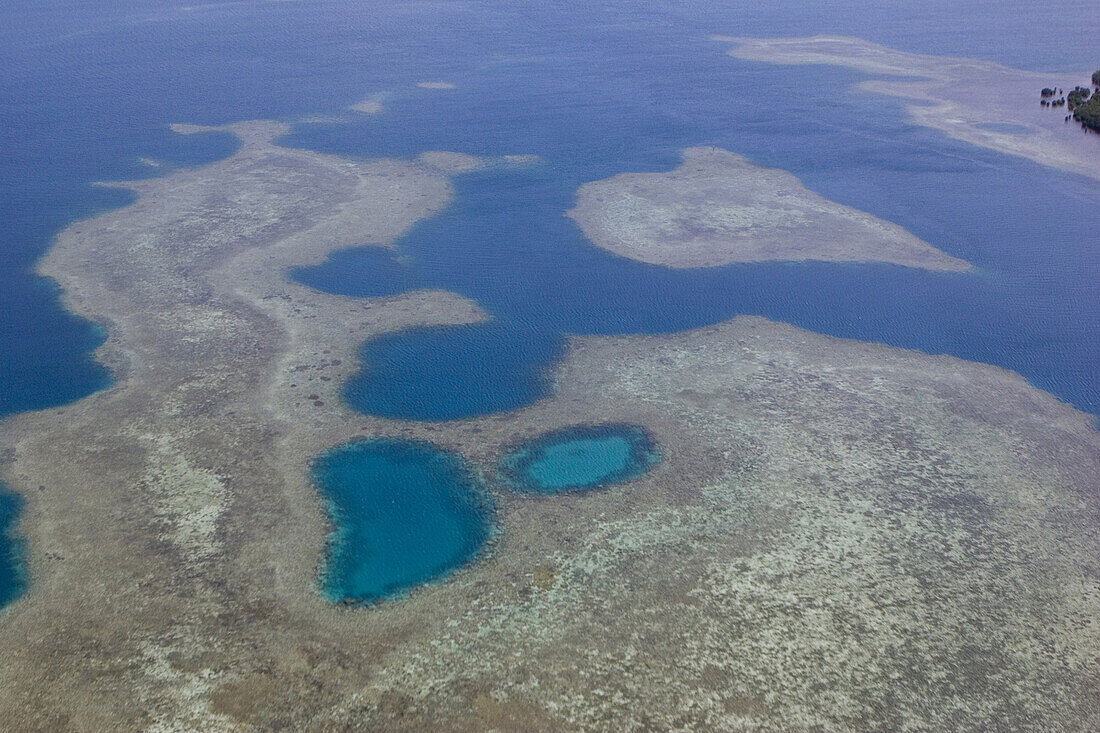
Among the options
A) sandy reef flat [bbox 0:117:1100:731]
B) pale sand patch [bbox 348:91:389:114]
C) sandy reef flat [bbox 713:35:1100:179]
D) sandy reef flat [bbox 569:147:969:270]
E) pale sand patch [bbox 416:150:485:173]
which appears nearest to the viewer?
sandy reef flat [bbox 0:117:1100:731]

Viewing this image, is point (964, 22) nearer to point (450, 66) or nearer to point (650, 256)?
point (450, 66)

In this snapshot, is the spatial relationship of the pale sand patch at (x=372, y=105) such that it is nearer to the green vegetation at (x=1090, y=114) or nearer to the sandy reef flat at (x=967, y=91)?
the sandy reef flat at (x=967, y=91)

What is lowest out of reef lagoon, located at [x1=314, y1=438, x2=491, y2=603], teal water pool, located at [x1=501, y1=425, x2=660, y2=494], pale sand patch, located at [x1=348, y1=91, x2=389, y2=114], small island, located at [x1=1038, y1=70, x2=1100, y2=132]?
reef lagoon, located at [x1=314, y1=438, x2=491, y2=603]

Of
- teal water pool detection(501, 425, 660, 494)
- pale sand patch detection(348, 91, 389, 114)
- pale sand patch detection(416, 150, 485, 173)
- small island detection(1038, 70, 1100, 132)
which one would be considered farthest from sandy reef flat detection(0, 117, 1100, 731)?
small island detection(1038, 70, 1100, 132)

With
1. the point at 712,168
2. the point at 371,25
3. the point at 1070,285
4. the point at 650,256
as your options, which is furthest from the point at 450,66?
the point at 1070,285

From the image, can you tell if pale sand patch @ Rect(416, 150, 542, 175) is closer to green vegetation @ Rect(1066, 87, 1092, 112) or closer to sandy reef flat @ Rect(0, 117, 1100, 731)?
sandy reef flat @ Rect(0, 117, 1100, 731)

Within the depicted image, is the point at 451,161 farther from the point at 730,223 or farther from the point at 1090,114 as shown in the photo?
the point at 1090,114
